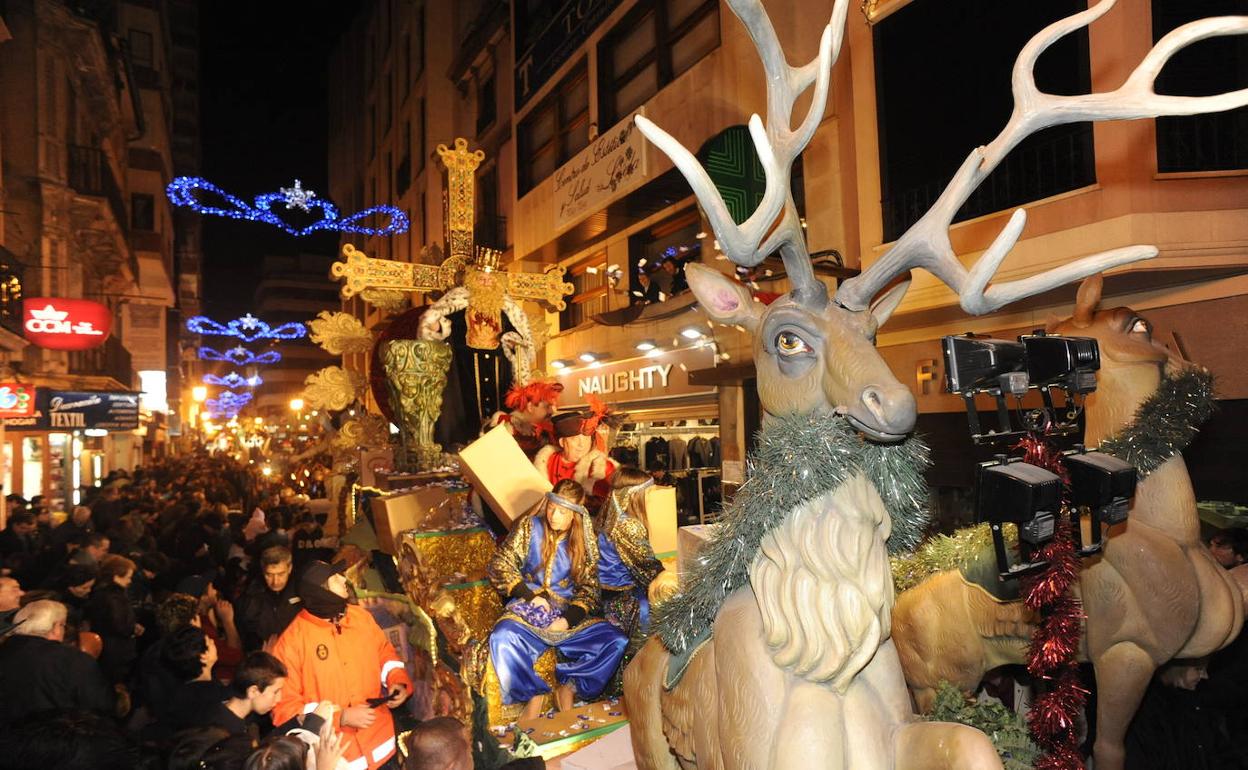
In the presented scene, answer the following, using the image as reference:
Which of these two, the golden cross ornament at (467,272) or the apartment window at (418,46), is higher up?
the apartment window at (418,46)

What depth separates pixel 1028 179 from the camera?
720cm

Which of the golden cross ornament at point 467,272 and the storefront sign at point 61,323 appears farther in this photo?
the storefront sign at point 61,323

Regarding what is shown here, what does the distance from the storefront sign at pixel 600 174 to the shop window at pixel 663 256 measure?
1334 millimetres

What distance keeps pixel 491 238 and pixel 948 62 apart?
13.6 m

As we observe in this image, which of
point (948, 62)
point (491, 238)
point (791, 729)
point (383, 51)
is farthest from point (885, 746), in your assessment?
point (383, 51)

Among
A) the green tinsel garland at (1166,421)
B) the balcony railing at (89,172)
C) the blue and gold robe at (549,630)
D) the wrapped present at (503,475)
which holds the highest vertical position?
the balcony railing at (89,172)

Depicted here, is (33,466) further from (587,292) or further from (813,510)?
(813,510)

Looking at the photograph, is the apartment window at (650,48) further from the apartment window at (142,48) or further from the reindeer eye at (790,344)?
the apartment window at (142,48)

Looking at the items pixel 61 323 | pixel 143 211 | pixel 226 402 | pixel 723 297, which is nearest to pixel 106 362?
pixel 61 323

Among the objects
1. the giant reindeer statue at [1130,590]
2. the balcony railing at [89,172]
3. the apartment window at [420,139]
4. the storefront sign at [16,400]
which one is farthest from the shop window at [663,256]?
the apartment window at [420,139]

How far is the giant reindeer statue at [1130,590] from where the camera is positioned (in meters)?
3.30

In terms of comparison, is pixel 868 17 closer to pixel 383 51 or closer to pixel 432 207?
pixel 432 207

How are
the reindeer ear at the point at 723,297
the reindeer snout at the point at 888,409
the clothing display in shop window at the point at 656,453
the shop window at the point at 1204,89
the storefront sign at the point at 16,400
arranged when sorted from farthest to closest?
the clothing display in shop window at the point at 656,453, the storefront sign at the point at 16,400, the shop window at the point at 1204,89, the reindeer ear at the point at 723,297, the reindeer snout at the point at 888,409

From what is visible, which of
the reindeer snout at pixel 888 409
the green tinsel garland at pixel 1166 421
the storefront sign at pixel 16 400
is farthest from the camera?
the storefront sign at pixel 16 400
